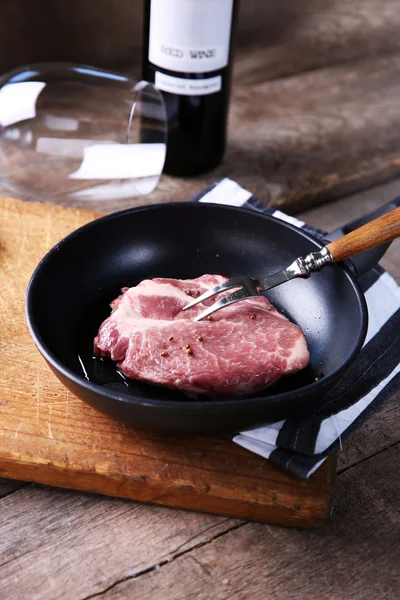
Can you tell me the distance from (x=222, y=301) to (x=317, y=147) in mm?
796

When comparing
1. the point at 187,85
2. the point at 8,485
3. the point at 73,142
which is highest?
the point at 187,85

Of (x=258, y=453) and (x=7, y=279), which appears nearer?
(x=258, y=453)

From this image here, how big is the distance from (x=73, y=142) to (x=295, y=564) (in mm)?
909

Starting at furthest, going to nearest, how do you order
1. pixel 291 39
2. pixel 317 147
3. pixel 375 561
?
pixel 291 39
pixel 317 147
pixel 375 561

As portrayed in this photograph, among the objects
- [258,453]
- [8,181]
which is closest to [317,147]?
[8,181]

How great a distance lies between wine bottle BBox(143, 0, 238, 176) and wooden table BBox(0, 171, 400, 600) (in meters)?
0.78

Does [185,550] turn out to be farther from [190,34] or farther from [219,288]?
[190,34]

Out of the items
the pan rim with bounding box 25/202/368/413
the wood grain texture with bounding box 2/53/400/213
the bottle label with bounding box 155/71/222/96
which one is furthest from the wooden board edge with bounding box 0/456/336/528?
the bottle label with bounding box 155/71/222/96

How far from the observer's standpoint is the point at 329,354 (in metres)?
1.02

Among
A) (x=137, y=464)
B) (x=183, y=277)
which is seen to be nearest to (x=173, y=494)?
(x=137, y=464)

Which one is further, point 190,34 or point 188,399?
point 190,34

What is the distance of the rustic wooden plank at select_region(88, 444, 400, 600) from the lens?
0.85m

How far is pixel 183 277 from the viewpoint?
1186mm

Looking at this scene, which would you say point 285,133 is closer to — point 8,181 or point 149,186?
point 149,186
